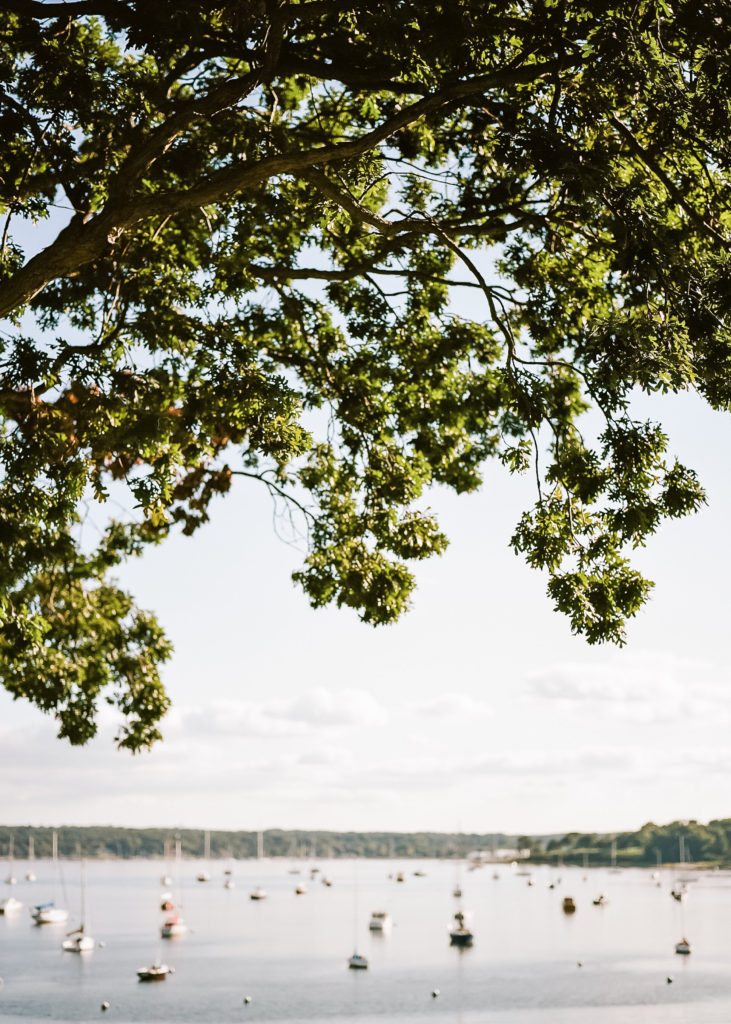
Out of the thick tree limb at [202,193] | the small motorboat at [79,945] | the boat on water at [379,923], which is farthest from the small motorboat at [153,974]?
the thick tree limb at [202,193]

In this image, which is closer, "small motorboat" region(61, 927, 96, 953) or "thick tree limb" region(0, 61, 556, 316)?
"thick tree limb" region(0, 61, 556, 316)

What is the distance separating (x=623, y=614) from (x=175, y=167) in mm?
6320

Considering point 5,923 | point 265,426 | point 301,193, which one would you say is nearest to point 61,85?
point 301,193

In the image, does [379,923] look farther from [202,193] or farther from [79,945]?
[202,193]

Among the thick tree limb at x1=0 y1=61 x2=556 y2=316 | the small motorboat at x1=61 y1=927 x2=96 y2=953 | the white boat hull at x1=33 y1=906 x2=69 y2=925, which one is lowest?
the white boat hull at x1=33 y1=906 x2=69 y2=925

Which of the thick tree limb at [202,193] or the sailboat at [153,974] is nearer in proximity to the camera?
the thick tree limb at [202,193]

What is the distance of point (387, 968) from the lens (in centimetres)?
6444

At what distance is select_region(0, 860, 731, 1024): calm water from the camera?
47500mm

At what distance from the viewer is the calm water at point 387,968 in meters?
47.5

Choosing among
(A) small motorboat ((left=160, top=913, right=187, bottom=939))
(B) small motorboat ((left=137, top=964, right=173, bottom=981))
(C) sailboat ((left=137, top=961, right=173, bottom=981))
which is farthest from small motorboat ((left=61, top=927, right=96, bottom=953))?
(B) small motorboat ((left=137, top=964, right=173, bottom=981))

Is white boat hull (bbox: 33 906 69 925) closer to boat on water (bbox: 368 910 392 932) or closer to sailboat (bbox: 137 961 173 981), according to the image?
boat on water (bbox: 368 910 392 932)

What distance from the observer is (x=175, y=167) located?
467 inches

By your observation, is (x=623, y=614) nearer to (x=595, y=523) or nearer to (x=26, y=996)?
(x=595, y=523)

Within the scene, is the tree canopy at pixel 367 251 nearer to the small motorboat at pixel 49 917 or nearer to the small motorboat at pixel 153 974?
the small motorboat at pixel 153 974
